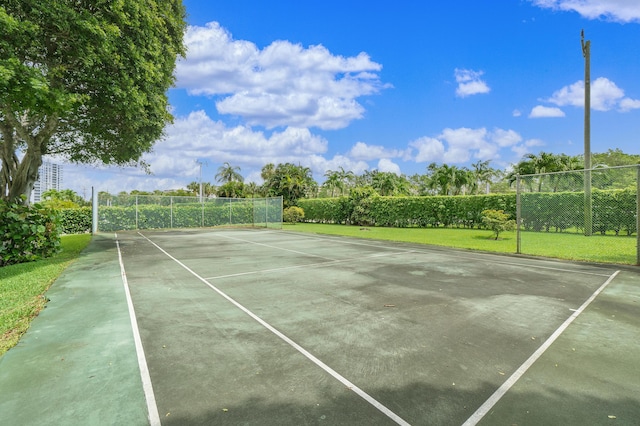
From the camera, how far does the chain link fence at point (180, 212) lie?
23.2 metres

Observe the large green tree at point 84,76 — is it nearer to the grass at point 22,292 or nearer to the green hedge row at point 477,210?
the grass at point 22,292

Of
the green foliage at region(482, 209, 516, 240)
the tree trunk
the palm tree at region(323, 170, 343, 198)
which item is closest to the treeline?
the palm tree at region(323, 170, 343, 198)

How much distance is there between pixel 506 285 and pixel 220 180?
58484 mm

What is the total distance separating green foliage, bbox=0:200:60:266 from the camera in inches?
383

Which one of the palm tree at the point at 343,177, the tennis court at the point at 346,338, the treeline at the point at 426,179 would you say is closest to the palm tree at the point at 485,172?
the treeline at the point at 426,179

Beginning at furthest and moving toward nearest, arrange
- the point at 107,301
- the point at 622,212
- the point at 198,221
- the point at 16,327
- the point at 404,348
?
the point at 198,221 → the point at 622,212 → the point at 107,301 → the point at 16,327 → the point at 404,348

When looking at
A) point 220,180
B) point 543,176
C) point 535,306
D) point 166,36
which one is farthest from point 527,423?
point 220,180

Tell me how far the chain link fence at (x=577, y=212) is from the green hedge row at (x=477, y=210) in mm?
28

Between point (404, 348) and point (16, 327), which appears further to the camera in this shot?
point (16, 327)

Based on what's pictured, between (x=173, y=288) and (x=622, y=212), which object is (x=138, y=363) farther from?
(x=622, y=212)

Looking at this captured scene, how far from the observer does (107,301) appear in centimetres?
578

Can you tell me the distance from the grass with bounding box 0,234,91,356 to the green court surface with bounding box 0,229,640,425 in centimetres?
21

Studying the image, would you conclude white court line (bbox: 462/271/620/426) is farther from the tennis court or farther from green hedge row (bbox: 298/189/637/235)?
green hedge row (bbox: 298/189/637/235)

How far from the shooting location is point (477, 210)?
22094mm
